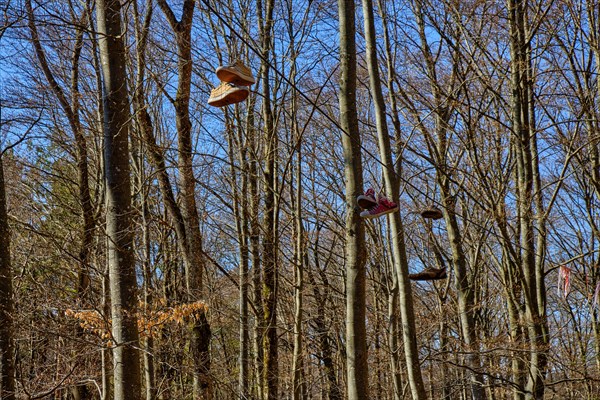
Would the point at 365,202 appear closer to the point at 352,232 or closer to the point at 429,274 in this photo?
the point at 352,232

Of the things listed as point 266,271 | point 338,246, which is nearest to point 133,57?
point 266,271

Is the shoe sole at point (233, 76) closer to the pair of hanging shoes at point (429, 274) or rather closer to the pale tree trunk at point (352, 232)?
the pale tree trunk at point (352, 232)

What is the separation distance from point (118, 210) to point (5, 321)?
7.59ft

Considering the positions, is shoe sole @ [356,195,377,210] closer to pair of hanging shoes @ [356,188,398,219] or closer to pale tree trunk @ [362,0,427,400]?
pair of hanging shoes @ [356,188,398,219]

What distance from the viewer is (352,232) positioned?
464cm

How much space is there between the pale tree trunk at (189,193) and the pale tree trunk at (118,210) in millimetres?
4262

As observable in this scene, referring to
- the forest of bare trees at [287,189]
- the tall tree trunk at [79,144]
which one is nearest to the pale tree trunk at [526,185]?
the forest of bare trees at [287,189]

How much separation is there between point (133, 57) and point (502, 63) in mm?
5962

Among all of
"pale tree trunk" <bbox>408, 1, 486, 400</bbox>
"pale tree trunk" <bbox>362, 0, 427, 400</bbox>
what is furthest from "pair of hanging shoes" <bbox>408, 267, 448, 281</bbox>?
"pale tree trunk" <bbox>408, 1, 486, 400</bbox>

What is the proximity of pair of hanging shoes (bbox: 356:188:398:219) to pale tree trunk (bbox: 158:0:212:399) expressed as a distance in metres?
5.05

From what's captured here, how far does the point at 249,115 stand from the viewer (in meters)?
11.8

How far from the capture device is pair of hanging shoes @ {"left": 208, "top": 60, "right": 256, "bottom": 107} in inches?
202

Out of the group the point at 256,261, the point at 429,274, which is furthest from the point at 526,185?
the point at 256,261

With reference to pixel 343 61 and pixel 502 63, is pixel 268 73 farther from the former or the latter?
pixel 343 61
